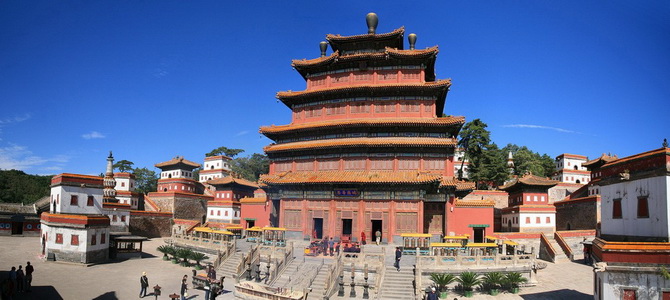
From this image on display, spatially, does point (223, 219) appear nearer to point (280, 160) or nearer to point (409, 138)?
point (280, 160)

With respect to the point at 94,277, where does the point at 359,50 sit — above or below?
above

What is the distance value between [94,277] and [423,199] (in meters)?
23.9

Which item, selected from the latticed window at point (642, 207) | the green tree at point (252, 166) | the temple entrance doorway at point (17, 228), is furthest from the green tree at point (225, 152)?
the latticed window at point (642, 207)

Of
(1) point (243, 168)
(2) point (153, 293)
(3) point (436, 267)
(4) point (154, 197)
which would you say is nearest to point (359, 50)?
(3) point (436, 267)

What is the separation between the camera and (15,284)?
869 inches

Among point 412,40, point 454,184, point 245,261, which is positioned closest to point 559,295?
point 454,184

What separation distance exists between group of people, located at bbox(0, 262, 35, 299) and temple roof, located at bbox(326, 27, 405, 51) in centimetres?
3083

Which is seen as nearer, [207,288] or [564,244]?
[207,288]

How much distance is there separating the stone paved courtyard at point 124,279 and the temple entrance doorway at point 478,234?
5.90 meters

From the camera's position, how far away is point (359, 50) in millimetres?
42812

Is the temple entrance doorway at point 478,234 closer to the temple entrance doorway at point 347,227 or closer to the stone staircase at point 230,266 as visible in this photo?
the temple entrance doorway at point 347,227

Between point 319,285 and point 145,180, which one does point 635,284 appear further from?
point 145,180

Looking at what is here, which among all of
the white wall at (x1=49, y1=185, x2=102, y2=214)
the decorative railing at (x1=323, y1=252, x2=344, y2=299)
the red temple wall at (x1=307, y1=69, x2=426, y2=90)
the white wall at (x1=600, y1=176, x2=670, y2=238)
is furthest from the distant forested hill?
the white wall at (x1=600, y1=176, x2=670, y2=238)

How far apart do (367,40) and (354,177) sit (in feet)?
46.5
